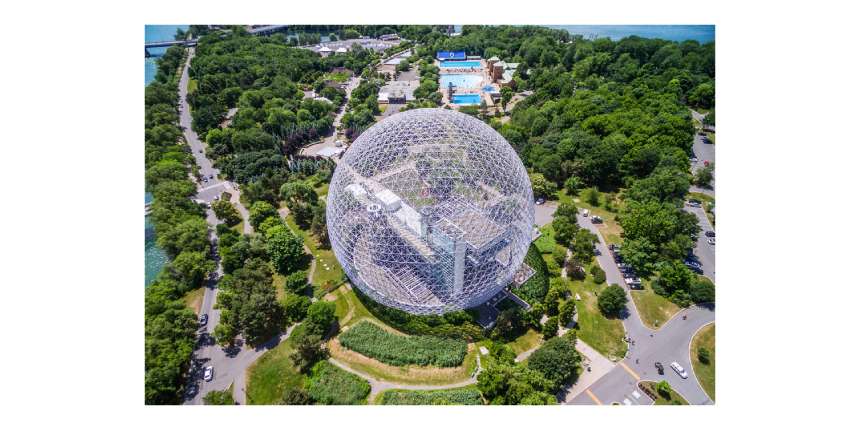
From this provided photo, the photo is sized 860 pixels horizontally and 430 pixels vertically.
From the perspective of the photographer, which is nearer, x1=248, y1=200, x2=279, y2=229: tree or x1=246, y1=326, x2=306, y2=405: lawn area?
x1=246, y1=326, x2=306, y2=405: lawn area

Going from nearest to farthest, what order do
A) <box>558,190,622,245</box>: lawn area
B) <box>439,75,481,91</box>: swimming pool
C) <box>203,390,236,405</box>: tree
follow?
<box>203,390,236,405</box>: tree < <box>558,190,622,245</box>: lawn area < <box>439,75,481,91</box>: swimming pool

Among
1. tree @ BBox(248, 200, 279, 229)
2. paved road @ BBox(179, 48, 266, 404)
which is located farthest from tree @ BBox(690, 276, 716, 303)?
tree @ BBox(248, 200, 279, 229)

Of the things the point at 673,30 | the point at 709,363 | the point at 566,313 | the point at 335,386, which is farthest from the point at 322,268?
the point at 673,30

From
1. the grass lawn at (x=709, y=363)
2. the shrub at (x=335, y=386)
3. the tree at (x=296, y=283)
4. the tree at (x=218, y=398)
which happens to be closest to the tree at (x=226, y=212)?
the tree at (x=296, y=283)

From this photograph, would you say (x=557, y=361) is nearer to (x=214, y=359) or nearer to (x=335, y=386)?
(x=335, y=386)

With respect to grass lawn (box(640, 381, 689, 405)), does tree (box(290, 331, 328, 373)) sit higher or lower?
higher

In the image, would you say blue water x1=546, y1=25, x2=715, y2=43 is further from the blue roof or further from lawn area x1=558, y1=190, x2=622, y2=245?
the blue roof
